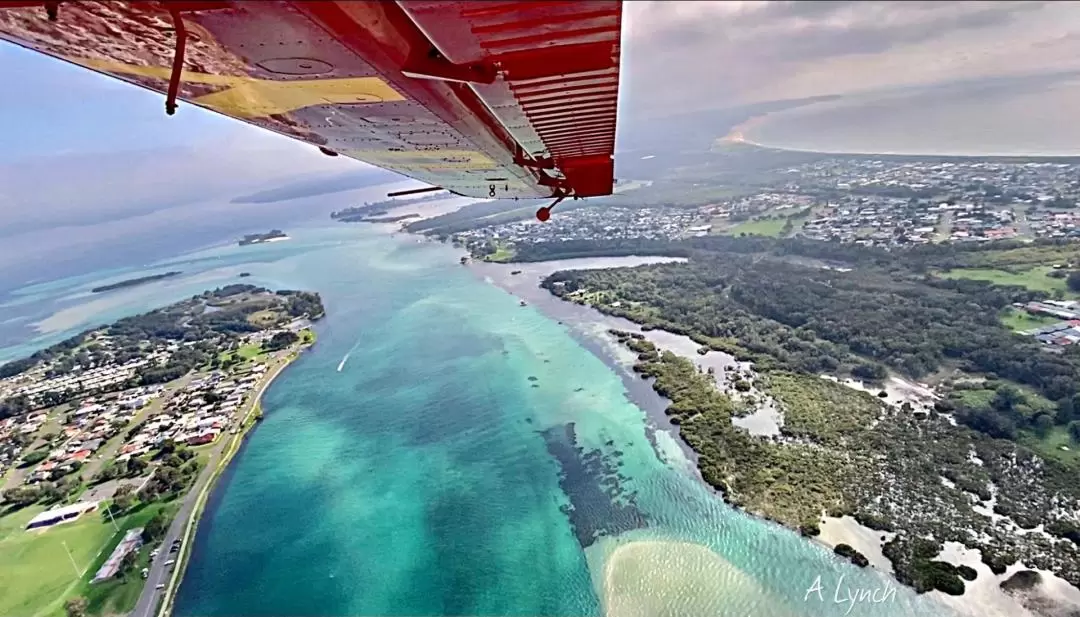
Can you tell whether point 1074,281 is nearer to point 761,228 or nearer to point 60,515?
point 761,228

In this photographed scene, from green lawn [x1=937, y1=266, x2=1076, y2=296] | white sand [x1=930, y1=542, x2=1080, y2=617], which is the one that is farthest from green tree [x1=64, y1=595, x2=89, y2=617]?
green lawn [x1=937, y1=266, x2=1076, y2=296]

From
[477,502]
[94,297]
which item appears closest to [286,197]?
[94,297]

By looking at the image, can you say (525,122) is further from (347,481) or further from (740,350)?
(740,350)

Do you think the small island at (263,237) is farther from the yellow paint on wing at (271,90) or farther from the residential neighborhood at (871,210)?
the yellow paint on wing at (271,90)

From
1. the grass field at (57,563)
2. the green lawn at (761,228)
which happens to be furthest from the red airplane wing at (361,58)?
the green lawn at (761,228)

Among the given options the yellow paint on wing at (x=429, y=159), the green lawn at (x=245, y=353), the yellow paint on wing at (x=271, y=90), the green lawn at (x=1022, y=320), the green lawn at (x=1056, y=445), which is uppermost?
the yellow paint on wing at (x=271, y=90)

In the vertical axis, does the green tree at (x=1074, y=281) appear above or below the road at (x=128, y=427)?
above

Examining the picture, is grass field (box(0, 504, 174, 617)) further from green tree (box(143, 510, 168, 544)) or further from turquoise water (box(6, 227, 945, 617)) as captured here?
turquoise water (box(6, 227, 945, 617))
